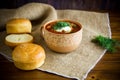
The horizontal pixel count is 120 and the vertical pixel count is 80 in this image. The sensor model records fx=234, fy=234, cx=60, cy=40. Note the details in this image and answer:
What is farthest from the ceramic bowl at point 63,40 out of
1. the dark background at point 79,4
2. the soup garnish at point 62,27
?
the dark background at point 79,4

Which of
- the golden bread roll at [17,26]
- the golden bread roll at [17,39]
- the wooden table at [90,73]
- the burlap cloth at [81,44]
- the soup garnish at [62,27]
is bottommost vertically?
the wooden table at [90,73]

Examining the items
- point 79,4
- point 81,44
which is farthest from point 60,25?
point 79,4

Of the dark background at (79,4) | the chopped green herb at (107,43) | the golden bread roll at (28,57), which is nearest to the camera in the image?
the golden bread roll at (28,57)

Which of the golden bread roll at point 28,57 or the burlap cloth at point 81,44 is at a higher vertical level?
the golden bread roll at point 28,57

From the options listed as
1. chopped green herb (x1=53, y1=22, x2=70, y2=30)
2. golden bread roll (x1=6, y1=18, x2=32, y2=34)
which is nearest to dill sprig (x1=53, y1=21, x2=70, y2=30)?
chopped green herb (x1=53, y1=22, x2=70, y2=30)

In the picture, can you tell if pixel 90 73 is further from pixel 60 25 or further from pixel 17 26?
pixel 17 26

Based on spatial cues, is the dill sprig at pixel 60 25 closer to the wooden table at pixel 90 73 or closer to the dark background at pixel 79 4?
the wooden table at pixel 90 73

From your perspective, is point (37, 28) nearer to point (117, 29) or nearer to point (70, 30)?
point (70, 30)

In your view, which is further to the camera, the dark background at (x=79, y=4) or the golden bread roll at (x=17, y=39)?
the dark background at (x=79, y=4)
